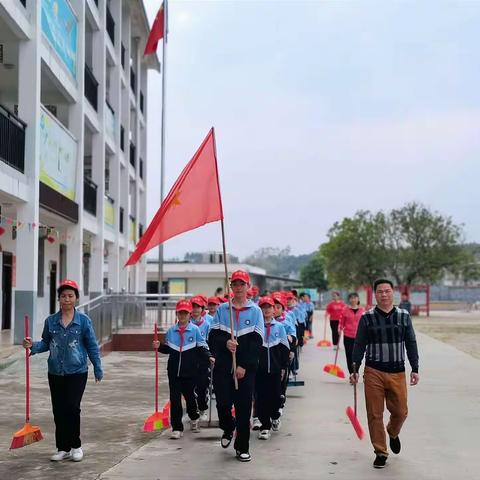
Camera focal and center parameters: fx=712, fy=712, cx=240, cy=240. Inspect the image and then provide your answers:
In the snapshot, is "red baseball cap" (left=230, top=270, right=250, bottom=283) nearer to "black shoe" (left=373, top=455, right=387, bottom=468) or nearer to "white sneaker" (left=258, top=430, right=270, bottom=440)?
"white sneaker" (left=258, top=430, right=270, bottom=440)

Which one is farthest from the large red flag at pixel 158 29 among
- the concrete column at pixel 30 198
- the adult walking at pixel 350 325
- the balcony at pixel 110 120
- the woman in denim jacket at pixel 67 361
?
the woman in denim jacket at pixel 67 361

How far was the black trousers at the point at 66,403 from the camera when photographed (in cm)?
656

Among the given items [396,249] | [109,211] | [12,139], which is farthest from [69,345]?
[396,249]

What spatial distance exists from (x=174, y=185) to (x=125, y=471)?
2965mm

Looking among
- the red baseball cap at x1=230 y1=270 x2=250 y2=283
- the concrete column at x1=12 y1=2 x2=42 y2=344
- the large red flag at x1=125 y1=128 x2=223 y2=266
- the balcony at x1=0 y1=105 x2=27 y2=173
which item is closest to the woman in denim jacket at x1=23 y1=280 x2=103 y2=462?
the large red flag at x1=125 y1=128 x2=223 y2=266

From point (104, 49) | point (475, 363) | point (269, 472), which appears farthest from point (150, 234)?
point (104, 49)

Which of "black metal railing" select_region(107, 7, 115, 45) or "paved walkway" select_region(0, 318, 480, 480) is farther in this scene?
"black metal railing" select_region(107, 7, 115, 45)

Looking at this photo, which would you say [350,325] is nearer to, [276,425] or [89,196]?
[276,425]

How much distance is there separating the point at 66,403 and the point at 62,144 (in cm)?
1264

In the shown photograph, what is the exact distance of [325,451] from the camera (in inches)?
282

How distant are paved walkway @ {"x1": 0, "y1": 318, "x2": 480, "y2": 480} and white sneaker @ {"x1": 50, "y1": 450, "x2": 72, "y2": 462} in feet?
0.29

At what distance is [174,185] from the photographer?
7.62 meters

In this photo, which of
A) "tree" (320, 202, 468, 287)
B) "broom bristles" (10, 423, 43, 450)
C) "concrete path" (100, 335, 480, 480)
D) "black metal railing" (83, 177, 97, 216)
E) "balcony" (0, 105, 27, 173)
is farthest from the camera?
"tree" (320, 202, 468, 287)

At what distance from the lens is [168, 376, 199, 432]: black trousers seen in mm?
7828
